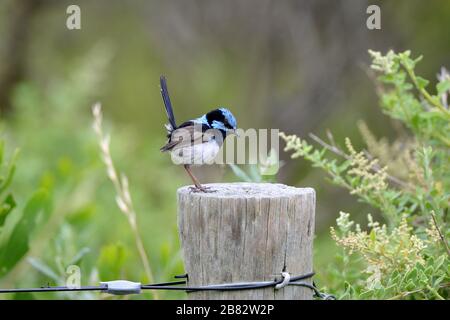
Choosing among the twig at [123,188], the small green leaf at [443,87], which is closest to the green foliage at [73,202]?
the twig at [123,188]

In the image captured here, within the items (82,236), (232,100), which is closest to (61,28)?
(232,100)

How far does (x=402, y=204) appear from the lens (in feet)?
12.9

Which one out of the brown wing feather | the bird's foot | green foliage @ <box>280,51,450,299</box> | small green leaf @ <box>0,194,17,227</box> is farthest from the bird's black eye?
small green leaf @ <box>0,194,17,227</box>

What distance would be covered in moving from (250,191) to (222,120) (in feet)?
2.64

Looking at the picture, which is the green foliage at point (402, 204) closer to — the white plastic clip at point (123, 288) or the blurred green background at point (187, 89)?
the white plastic clip at point (123, 288)

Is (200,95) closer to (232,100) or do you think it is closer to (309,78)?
(232,100)

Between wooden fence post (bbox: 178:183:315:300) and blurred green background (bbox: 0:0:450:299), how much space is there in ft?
8.47

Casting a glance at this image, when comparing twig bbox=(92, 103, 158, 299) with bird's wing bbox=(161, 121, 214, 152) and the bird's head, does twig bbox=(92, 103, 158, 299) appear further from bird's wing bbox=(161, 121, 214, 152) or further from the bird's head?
the bird's head

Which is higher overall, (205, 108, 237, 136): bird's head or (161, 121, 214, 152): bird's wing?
(205, 108, 237, 136): bird's head

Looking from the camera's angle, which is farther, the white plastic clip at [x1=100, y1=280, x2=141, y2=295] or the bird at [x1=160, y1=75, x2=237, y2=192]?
the bird at [x1=160, y1=75, x2=237, y2=192]

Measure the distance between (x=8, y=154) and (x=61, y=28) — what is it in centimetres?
531

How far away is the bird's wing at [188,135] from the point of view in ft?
12.9

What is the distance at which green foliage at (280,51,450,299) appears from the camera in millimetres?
3326

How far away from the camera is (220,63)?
39.7ft
